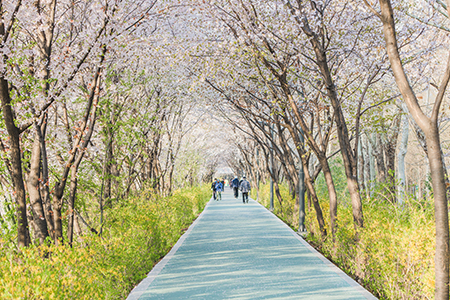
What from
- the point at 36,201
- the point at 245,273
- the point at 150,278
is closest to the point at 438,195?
the point at 245,273

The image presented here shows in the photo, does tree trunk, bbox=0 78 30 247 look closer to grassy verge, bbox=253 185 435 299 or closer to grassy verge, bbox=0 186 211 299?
grassy verge, bbox=0 186 211 299

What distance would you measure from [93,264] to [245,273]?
2.88 meters

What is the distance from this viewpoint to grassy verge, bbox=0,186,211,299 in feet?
11.9

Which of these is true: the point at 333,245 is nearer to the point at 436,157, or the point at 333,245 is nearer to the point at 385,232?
the point at 385,232

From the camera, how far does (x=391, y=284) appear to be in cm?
551

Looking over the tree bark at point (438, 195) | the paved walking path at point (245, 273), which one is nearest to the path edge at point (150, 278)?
the paved walking path at point (245, 273)

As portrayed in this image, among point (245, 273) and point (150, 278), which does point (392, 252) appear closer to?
point (245, 273)

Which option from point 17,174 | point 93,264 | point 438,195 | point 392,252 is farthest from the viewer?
point 17,174

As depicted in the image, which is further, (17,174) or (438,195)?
(17,174)

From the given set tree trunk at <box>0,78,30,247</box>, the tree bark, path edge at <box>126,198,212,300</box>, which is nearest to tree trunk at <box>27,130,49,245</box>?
tree trunk at <box>0,78,30,247</box>

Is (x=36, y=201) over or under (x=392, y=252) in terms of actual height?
over

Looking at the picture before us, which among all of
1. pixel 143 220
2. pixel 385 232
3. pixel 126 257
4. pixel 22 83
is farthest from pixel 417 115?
pixel 22 83

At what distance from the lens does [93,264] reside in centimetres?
521

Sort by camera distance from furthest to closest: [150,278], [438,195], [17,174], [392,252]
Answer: [150,278]
[17,174]
[392,252]
[438,195]
